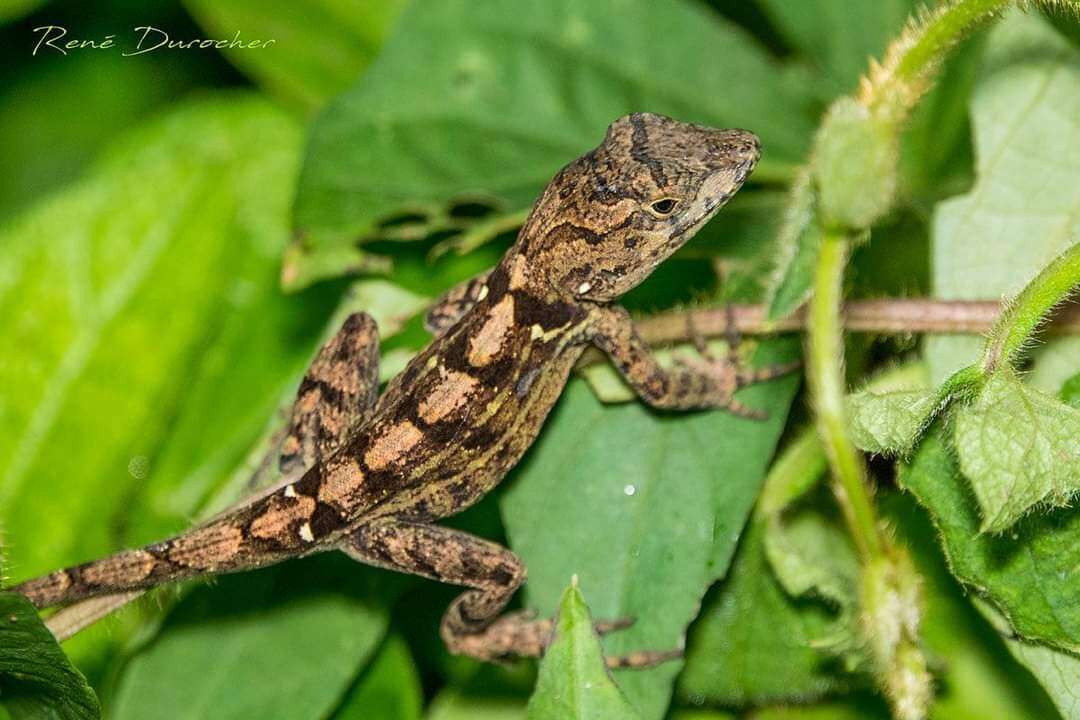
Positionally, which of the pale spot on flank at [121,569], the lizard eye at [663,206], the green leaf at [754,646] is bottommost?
the green leaf at [754,646]

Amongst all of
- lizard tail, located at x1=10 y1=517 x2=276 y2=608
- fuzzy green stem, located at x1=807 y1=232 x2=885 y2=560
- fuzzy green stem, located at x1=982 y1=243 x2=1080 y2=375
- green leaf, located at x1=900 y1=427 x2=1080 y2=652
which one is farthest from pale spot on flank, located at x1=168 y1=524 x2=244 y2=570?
fuzzy green stem, located at x1=982 y1=243 x2=1080 y2=375

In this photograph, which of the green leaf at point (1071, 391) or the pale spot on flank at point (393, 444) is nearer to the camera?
the green leaf at point (1071, 391)

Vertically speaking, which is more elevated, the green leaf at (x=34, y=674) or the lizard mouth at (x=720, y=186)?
the lizard mouth at (x=720, y=186)

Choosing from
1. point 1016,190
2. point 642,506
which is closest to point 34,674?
point 642,506

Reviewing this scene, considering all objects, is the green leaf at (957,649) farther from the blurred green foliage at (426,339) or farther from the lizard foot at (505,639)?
the lizard foot at (505,639)

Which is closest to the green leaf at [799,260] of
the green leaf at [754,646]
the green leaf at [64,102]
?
the green leaf at [754,646]

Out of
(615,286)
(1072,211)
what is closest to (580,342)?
(615,286)

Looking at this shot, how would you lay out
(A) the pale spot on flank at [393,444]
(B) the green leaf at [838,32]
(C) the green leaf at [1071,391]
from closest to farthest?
1. (C) the green leaf at [1071,391]
2. (A) the pale spot on flank at [393,444]
3. (B) the green leaf at [838,32]

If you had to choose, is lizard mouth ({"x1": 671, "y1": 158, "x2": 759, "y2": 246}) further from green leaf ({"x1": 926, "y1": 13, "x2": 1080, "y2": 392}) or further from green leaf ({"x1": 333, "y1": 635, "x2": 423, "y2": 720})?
green leaf ({"x1": 333, "y1": 635, "x2": 423, "y2": 720})
